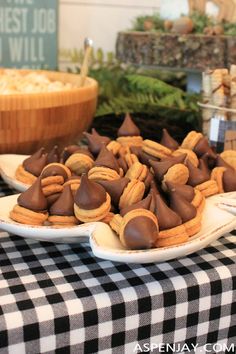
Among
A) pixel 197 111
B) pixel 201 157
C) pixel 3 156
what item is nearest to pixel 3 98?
pixel 3 156

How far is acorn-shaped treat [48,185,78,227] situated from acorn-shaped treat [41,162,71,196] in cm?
3

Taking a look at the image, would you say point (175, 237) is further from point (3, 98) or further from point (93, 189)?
point (3, 98)

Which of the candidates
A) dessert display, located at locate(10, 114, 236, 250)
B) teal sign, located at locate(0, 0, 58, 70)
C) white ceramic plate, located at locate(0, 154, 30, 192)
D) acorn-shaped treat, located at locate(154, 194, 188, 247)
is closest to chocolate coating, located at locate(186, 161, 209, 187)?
dessert display, located at locate(10, 114, 236, 250)

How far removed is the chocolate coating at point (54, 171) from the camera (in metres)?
0.56

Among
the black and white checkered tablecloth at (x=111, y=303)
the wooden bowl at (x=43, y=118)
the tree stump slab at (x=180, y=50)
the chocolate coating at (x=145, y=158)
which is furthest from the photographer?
the tree stump slab at (x=180, y=50)

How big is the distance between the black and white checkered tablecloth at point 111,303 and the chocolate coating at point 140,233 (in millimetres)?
48

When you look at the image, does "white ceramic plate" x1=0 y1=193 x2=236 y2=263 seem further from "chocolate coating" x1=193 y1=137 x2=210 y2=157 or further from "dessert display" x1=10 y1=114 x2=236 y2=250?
"chocolate coating" x1=193 y1=137 x2=210 y2=157

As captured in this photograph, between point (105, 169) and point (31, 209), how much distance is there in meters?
0.10

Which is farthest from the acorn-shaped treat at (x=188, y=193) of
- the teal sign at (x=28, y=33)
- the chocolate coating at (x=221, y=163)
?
the teal sign at (x=28, y=33)

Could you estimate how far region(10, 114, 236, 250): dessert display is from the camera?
1.52 ft

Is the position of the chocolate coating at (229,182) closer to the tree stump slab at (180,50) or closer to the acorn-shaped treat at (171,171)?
the acorn-shaped treat at (171,171)

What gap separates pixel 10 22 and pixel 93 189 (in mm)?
981

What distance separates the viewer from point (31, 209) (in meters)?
0.50

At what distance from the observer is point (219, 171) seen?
606 mm
